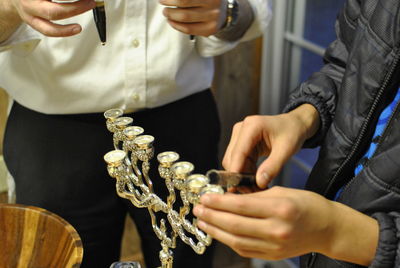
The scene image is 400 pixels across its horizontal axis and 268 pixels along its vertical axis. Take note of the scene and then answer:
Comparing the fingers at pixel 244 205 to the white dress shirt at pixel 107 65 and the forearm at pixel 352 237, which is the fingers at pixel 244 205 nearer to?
the forearm at pixel 352 237

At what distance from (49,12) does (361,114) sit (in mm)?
537

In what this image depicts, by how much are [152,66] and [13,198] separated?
50 cm

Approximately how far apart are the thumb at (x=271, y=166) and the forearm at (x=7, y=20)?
0.55 meters

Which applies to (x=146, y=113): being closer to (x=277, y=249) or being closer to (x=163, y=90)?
(x=163, y=90)

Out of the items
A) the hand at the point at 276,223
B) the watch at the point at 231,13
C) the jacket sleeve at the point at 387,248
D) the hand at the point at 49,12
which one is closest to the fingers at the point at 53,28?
the hand at the point at 49,12

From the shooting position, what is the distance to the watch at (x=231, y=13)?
112cm

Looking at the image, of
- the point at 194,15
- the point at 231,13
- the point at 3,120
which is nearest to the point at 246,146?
the point at 194,15

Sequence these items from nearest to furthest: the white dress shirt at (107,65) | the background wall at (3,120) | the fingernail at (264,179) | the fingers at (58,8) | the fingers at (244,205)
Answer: the fingers at (244,205), the fingernail at (264,179), the fingers at (58,8), the white dress shirt at (107,65), the background wall at (3,120)

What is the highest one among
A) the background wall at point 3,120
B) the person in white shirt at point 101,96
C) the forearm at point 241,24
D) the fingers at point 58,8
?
the fingers at point 58,8

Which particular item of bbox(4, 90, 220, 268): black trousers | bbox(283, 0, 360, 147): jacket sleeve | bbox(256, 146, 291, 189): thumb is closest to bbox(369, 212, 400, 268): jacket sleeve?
bbox(256, 146, 291, 189): thumb

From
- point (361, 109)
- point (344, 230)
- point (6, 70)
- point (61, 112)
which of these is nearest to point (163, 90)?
point (61, 112)

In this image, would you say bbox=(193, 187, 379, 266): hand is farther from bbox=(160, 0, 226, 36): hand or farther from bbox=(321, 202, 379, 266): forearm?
bbox=(160, 0, 226, 36): hand

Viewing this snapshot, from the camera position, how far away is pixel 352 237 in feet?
2.21

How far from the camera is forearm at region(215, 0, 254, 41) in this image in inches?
45.8
